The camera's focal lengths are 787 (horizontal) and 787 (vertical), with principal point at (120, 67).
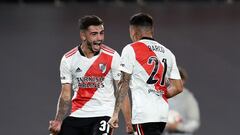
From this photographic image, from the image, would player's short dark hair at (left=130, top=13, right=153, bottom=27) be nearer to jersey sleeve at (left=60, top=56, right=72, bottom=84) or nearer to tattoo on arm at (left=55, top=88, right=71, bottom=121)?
jersey sleeve at (left=60, top=56, right=72, bottom=84)

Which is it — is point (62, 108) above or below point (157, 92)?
below

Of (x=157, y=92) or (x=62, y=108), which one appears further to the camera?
(x=62, y=108)

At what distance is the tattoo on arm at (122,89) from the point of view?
262 inches

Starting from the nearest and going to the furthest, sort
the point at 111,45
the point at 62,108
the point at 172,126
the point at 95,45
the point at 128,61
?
the point at 128,61, the point at 95,45, the point at 62,108, the point at 172,126, the point at 111,45

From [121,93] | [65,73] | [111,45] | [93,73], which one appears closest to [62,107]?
[65,73]

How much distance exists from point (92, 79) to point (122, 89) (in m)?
0.64

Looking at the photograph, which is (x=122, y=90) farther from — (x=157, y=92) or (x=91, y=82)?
(x=91, y=82)

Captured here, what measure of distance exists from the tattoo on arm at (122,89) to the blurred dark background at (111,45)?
613 centimetres

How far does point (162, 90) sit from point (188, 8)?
773 centimetres

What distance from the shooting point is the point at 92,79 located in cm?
726
